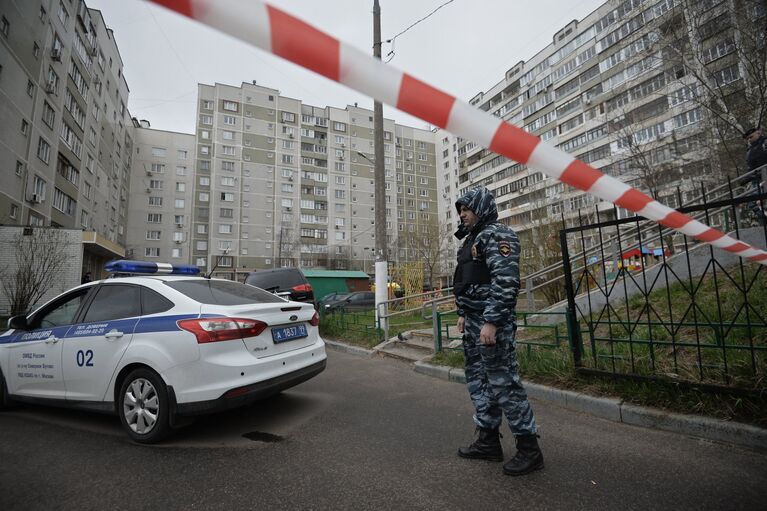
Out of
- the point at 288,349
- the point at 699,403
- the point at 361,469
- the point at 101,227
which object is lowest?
the point at 361,469

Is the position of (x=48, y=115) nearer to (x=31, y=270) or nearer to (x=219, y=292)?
(x=31, y=270)

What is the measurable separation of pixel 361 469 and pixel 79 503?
174cm

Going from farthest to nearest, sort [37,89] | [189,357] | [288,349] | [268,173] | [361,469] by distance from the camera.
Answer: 1. [268,173]
2. [37,89]
3. [288,349]
4. [189,357]
5. [361,469]

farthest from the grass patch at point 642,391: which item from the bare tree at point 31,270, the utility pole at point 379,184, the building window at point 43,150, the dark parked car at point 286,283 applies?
the building window at point 43,150

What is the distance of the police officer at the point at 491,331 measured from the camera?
248 centimetres

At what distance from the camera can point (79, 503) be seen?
7.22ft

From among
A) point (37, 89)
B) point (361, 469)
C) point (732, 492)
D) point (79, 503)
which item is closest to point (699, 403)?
point (732, 492)

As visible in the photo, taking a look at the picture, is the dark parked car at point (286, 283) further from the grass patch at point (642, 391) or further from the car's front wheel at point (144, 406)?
the grass patch at point (642, 391)

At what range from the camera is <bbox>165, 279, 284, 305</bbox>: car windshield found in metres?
3.47

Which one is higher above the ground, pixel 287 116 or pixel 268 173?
pixel 287 116

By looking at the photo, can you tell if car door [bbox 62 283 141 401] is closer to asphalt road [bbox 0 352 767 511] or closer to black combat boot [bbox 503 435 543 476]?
asphalt road [bbox 0 352 767 511]

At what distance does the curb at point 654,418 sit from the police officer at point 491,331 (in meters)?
1.42

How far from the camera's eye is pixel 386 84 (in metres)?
1.38

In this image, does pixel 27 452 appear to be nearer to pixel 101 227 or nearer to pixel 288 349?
pixel 288 349
